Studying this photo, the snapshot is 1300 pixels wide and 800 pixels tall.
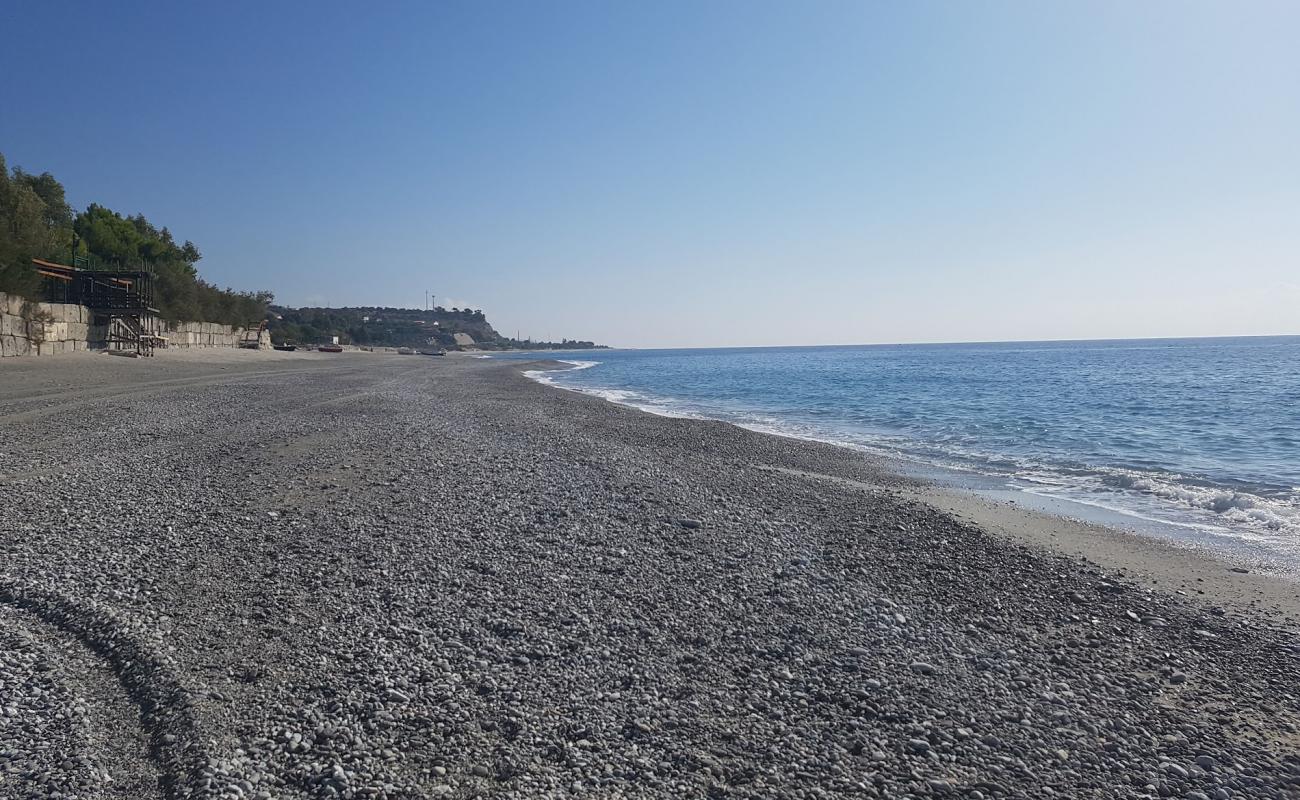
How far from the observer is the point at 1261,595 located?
7160 mm

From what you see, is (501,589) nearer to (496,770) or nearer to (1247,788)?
(496,770)

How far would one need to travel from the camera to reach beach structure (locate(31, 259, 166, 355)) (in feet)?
127

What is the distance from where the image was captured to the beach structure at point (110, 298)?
1527 inches

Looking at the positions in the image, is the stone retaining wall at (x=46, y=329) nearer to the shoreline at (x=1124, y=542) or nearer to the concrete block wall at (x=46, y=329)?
the concrete block wall at (x=46, y=329)

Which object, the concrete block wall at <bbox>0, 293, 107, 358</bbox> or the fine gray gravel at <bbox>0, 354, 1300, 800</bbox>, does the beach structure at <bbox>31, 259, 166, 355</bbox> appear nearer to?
the concrete block wall at <bbox>0, 293, 107, 358</bbox>

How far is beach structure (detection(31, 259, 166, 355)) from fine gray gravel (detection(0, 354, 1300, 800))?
3682 centimetres

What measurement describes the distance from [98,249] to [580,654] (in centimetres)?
6262

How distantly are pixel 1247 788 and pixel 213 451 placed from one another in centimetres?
1363

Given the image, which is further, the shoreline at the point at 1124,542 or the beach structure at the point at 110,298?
the beach structure at the point at 110,298

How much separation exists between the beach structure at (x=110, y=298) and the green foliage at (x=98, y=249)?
1.66 metres

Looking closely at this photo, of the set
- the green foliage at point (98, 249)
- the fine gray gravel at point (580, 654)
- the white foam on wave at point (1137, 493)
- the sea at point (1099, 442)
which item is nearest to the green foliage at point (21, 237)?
the green foliage at point (98, 249)

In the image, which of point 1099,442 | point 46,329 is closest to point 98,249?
point 46,329

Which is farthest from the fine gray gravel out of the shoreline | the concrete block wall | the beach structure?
the beach structure

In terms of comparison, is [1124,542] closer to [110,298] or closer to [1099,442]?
[1099,442]
